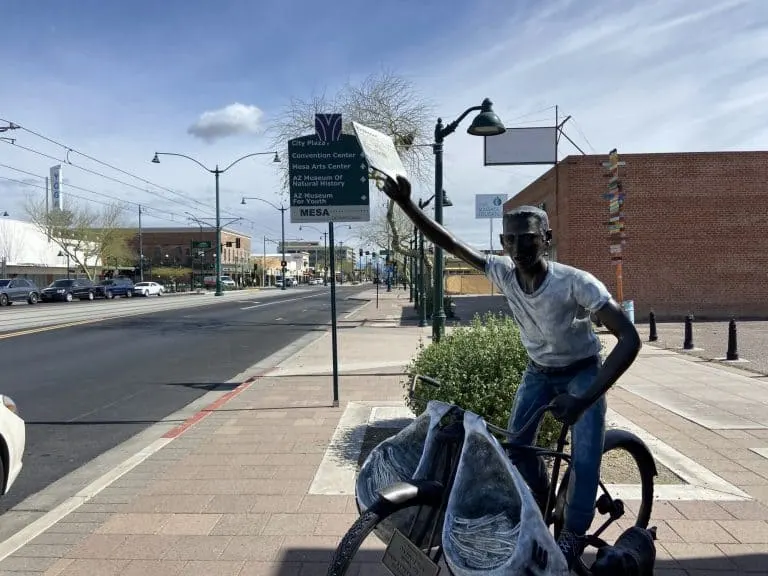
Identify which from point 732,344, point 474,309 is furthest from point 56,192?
point 732,344

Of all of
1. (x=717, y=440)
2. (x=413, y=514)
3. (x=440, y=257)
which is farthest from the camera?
(x=440, y=257)

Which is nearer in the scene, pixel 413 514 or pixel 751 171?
pixel 413 514

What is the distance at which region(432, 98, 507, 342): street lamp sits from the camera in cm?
876

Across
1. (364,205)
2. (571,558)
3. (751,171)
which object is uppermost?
(751,171)

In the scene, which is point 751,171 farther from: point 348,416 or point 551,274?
point 551,274

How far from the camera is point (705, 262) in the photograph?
21703mm

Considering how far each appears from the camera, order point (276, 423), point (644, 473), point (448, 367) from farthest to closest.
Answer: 1. point (276, 423)
2. point (448, 367)
3. point (644, 473)

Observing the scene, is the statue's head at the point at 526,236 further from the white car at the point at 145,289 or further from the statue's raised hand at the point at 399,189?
the white car at the point at 145,289

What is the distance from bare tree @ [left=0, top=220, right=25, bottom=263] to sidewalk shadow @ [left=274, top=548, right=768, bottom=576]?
6001cm

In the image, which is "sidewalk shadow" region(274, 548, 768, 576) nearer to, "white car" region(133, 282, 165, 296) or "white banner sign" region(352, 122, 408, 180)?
"white banner sign" region(352, 122, 408, 180)

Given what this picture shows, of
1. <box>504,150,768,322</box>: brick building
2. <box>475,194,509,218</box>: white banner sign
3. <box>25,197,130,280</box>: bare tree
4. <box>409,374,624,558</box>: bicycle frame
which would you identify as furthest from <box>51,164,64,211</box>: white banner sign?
<box>409,374,624,558</box>: bicycle frame

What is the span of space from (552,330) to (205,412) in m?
5.77

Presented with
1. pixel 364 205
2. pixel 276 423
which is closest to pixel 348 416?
pixel 276 423

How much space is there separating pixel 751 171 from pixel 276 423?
2113cm
